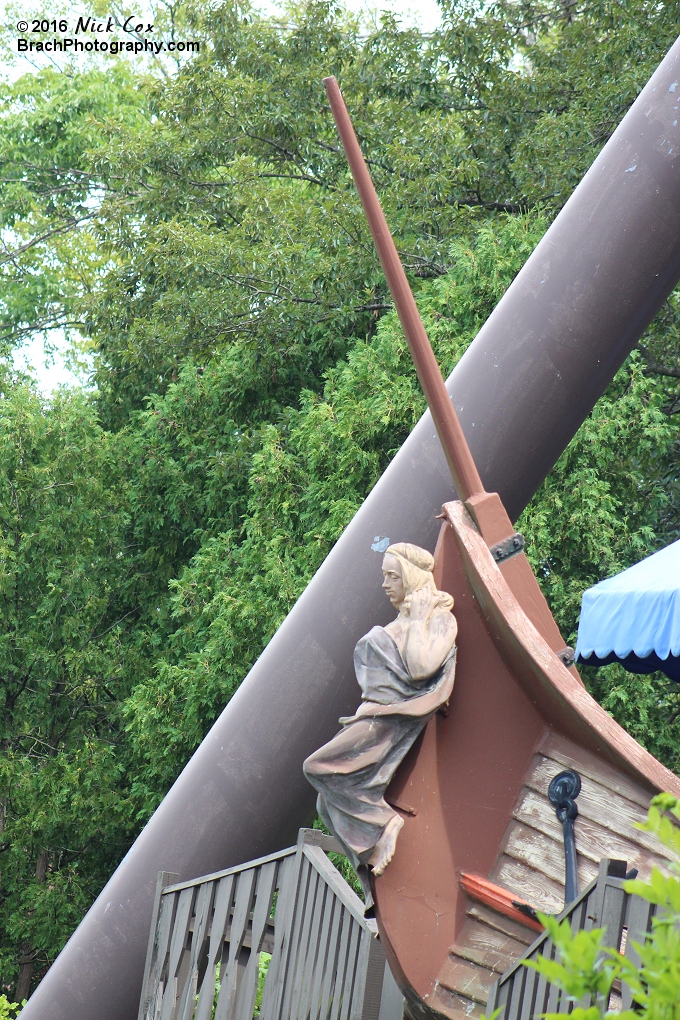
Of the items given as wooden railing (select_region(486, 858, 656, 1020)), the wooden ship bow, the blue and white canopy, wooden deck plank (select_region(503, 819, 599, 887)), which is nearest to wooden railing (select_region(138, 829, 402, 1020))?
the wooden ship bow

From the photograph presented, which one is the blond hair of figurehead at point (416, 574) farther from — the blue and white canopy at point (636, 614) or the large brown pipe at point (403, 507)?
the blue and white canopy at point (636, 614)

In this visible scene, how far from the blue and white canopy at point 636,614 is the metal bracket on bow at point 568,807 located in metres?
1.78

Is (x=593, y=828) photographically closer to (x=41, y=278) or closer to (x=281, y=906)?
(x=281, y=906)

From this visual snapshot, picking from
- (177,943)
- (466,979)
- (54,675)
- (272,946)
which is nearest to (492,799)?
(466,979)

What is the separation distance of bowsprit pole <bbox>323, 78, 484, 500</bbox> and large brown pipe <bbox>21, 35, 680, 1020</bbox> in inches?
37.6

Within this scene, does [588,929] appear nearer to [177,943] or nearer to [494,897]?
[494,897]

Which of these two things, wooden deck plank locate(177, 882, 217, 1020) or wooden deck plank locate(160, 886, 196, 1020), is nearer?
wooden deck plank locate(177, 882, 217, 1020)

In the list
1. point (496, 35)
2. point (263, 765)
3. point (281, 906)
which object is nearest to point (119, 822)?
point (263, 765)

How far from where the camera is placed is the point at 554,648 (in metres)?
3.15

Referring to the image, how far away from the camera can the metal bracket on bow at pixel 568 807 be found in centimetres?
277

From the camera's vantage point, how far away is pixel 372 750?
285 centimetres

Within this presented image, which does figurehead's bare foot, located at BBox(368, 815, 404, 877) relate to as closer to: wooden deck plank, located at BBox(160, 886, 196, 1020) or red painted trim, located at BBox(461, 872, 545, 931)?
red painted trim, located at BBox(461, 872, 545, 931)

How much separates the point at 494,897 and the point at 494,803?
22 centimetres

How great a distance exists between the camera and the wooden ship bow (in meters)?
2.79
